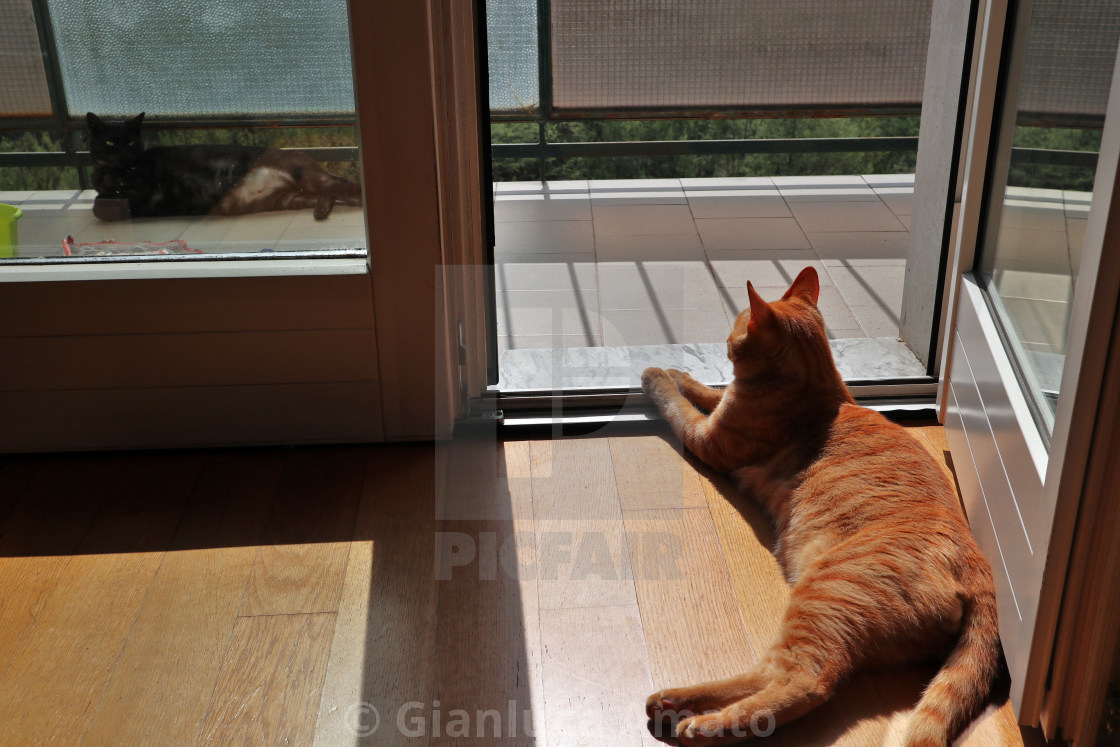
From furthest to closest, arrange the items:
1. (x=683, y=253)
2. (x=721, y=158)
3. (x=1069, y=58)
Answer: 1. (x=721, y=158)
2. (x=683, y=253)
3. (x=1069, y=58)

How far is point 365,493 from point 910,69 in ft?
7.53

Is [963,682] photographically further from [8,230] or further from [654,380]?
[8,230]

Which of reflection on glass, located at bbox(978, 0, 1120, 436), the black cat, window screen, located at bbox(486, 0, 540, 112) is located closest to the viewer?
reflection on glass, located at bbox(978, 0, 1120, 436)

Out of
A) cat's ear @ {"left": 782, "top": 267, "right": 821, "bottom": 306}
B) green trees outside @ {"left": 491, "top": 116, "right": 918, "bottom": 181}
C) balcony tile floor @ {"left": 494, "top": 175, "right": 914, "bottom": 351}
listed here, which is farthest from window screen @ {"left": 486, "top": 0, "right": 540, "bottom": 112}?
green trees outside @ {"left": 491, "top": 116, "right": 918, "bottom": 181}

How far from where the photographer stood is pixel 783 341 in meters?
1.81

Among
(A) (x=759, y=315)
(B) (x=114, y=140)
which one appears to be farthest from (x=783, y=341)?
(B) (x=114, y=140)

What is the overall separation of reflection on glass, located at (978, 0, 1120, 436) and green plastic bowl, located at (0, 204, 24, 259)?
1969 millimetres

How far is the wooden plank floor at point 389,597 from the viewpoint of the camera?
1.36 meters

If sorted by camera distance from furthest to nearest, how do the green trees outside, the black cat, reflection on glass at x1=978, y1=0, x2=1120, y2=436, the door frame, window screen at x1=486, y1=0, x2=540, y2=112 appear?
the green trees outside, window screen at x1=486, y1=0, x2=540, y2=112, the black cat, reflection on glass at x1=978, y1=0, x2=1120, y2=436, the door frame

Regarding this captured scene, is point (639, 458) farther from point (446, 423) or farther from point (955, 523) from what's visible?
point (955, 523)

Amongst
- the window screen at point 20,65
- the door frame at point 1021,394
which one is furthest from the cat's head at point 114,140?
the door frame at point 1021,394

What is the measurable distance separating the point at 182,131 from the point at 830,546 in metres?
1.49

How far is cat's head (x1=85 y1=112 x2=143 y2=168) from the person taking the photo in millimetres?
1850

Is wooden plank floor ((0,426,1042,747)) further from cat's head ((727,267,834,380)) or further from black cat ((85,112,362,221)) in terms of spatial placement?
black cat ((85,112,362,221))
